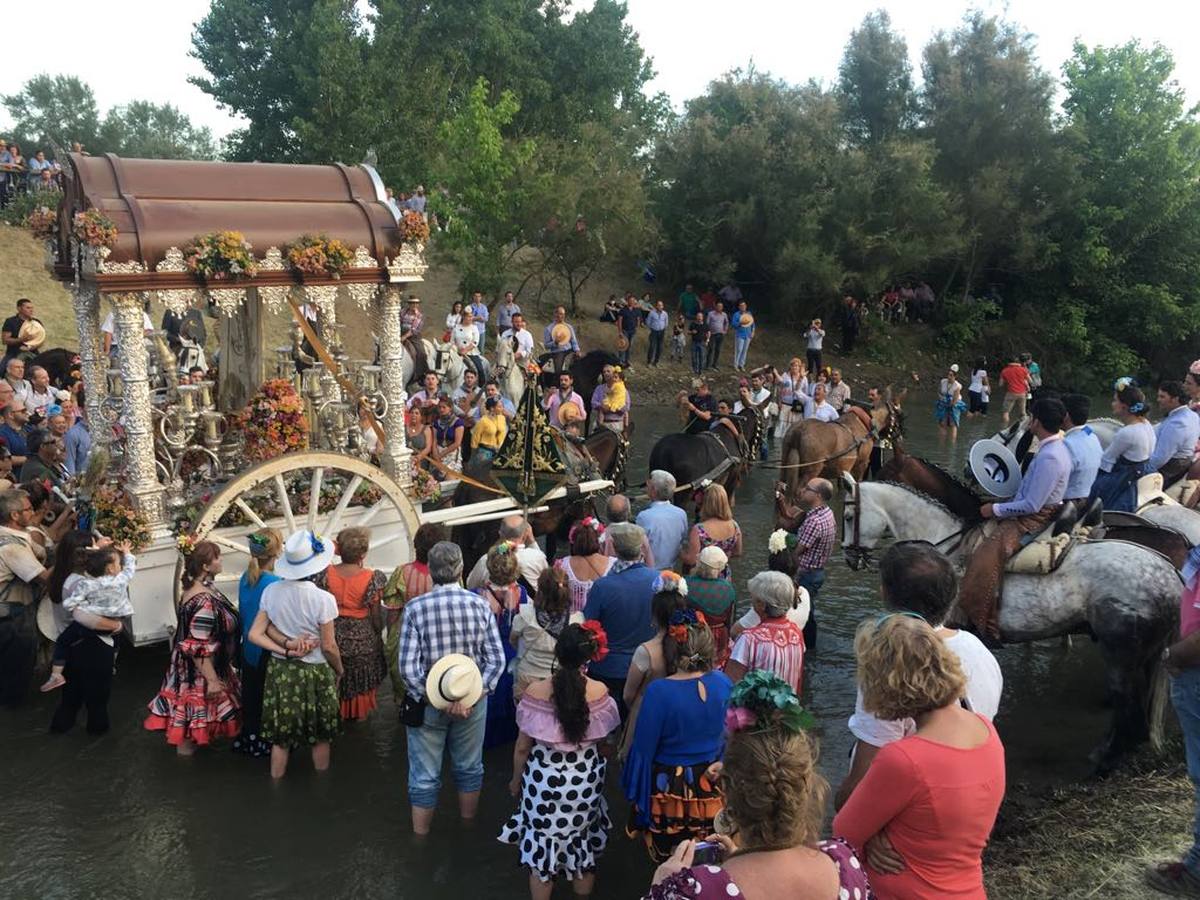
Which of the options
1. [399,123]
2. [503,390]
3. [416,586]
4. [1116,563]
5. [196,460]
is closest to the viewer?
[416,586]

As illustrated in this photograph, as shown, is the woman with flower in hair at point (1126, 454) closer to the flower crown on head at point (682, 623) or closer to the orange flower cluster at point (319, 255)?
the flower crown on head at point (682, 623)

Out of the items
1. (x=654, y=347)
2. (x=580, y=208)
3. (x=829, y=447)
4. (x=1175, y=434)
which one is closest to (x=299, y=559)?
(x=1175, y=434)

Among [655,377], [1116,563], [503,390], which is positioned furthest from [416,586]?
[655,377]

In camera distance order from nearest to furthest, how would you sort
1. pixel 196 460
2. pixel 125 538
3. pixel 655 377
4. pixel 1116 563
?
pixel 1116 563 → pixel 125 538 → pixel 196 460 → pixel 655 377

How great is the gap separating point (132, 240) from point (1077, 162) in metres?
30.2

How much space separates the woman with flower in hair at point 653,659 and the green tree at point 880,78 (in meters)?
29.6

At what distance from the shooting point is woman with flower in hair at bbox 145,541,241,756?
21.3 ft

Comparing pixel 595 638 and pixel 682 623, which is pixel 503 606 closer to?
pixel 595 638

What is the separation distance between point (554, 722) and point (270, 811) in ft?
8.10

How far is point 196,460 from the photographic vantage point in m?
8.33

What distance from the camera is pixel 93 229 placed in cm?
705

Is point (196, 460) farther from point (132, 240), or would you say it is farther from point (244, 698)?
point (244, 698)

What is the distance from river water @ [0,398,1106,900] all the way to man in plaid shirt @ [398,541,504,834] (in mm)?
405

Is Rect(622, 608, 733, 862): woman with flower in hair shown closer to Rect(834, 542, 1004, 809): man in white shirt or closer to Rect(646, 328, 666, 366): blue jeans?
Rect(834, 542, 1004, 809): man in white shirt
